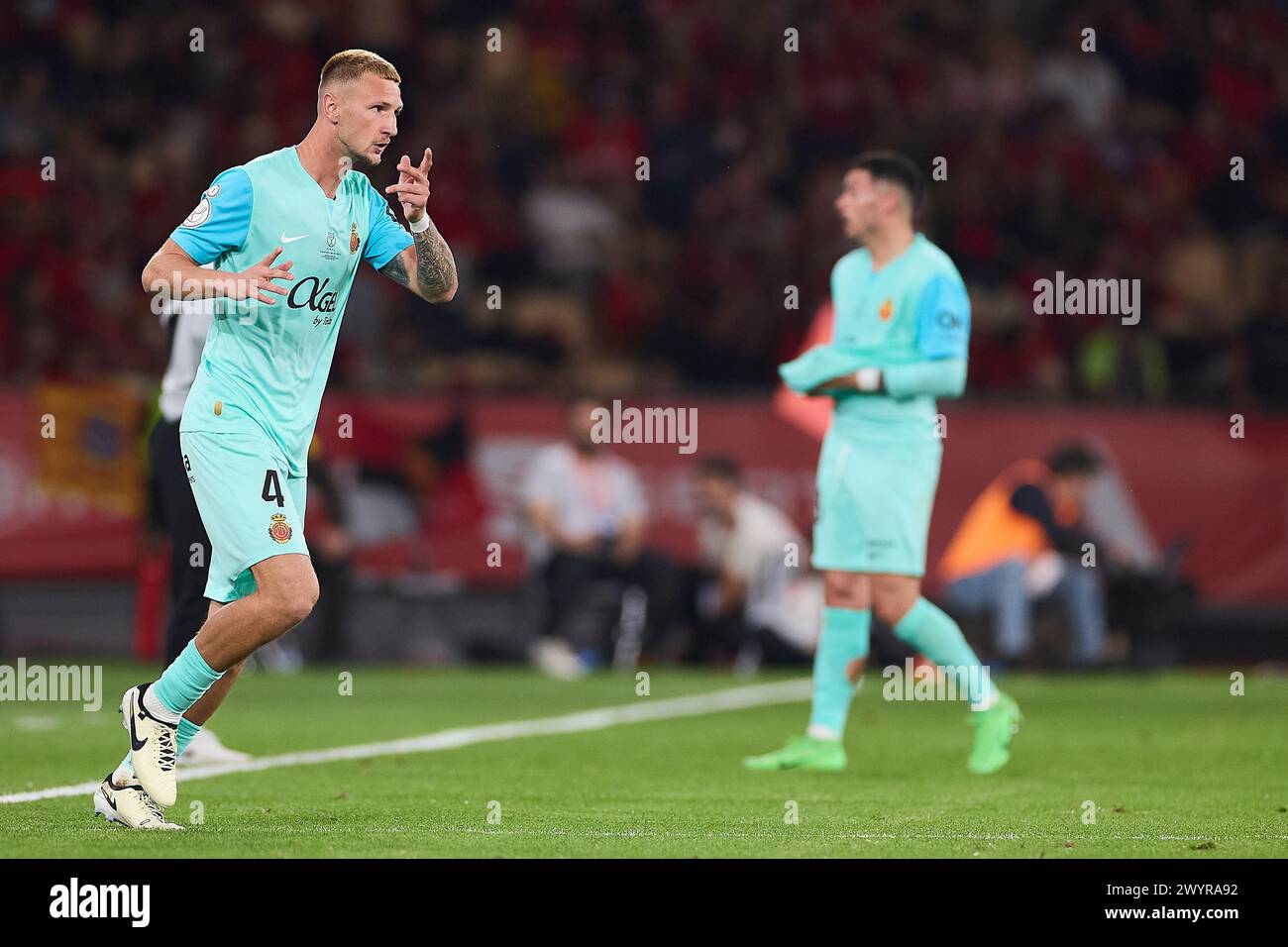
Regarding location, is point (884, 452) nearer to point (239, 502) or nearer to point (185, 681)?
point (239, 502)

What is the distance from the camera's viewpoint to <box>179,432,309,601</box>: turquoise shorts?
6426 mm

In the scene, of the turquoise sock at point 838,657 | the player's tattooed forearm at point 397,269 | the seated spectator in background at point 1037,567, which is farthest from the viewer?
the seated spectator in background at point 1037,567

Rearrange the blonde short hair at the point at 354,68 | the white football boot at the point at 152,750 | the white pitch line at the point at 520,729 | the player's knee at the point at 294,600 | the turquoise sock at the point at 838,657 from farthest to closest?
the turquoise sock at the point at 838,657, the white pitch line at the point at 520,729, the blonde short hair at the point at 354,68, the white football boot at the point at 152,750, the player's knee at the point at 294,600

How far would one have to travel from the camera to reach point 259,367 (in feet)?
21.6

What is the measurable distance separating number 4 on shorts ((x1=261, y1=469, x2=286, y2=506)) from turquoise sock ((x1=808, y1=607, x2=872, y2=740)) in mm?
3174

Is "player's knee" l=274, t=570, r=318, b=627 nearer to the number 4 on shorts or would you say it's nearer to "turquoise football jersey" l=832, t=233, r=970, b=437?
the number 4 on shorts

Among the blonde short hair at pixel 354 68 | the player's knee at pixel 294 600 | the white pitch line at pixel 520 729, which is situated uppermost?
the blonde short hair at pixel 354 68

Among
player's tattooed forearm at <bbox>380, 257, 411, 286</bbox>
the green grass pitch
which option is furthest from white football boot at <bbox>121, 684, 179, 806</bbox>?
player's tattooed forearm at <bbox>380, 257, 411, 286</bbox>

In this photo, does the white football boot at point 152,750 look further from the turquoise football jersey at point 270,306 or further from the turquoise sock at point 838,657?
the turquoise sock at point 838,657

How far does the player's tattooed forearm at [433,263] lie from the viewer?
6953 mm

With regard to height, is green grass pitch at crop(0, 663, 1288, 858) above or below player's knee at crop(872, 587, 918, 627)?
below

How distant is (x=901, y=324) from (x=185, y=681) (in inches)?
148

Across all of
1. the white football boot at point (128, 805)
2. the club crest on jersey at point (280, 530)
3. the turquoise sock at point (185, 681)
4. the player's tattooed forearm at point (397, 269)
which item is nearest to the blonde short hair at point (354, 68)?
the player's tattooed forearm at point (397, 269)

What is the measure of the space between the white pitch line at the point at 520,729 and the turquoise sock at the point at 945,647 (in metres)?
2.26
